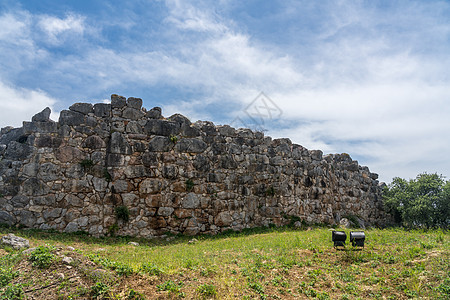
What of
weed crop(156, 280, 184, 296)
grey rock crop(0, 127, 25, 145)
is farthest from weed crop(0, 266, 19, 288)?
grey rock crop(0, 127, 25, 145)

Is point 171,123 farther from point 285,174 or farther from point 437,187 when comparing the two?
point 437,187

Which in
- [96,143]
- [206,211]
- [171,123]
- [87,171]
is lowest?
[206,211]

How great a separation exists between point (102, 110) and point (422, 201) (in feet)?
57.6

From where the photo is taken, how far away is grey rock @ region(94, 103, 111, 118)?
500 inches

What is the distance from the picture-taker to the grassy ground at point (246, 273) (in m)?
5.83

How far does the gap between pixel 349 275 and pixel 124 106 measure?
10.4 meters

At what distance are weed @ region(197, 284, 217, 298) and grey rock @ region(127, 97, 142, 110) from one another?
29.8ft

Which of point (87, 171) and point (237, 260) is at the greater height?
point (87, 171)

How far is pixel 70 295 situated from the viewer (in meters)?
5.50

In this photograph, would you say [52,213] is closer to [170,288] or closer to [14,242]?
[14,242]

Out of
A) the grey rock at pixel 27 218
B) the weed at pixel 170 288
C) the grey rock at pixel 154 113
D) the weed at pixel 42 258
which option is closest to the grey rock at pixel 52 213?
the grey rock at pixel 27 218

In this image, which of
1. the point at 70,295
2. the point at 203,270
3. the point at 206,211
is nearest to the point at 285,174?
the point at 206,211

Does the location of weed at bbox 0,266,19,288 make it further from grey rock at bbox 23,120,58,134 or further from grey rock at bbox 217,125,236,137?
grey rock at bbox 217,125,236,137

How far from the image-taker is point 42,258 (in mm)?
6230
